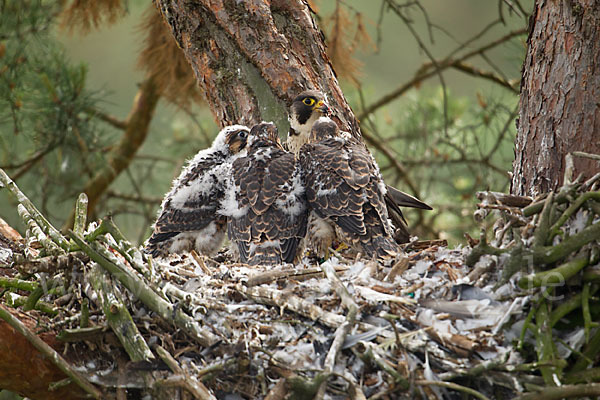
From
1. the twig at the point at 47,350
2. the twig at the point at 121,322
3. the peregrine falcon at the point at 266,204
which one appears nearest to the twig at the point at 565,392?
the twig at the point at 121,322

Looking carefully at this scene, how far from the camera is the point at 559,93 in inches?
99.8

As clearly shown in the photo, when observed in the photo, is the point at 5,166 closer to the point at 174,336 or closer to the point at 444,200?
the point at 174,336

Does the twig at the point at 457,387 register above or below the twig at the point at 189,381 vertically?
above

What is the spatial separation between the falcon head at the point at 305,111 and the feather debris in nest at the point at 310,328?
1437 mm

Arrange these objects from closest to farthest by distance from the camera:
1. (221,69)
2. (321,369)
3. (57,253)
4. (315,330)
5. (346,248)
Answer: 1. (321,369)
2. (315,330)
3. (57,253)
4. (346,248)
5. (221,69)

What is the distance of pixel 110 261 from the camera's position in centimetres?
207

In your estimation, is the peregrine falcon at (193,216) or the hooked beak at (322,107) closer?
the peregrine falcon at (193,216)

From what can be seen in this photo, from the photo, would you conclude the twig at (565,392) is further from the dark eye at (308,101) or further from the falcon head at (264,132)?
the dark eye at (308,101)

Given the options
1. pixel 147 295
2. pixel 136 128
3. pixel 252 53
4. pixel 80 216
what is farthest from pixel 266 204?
pixel 136 128

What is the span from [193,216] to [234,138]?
499 mm

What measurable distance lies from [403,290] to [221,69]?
1.83m

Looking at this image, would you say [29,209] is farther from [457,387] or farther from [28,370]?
[457,387]

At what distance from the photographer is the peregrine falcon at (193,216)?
333cm

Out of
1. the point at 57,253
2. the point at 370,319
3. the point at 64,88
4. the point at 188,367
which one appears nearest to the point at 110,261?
the point at 57,253
